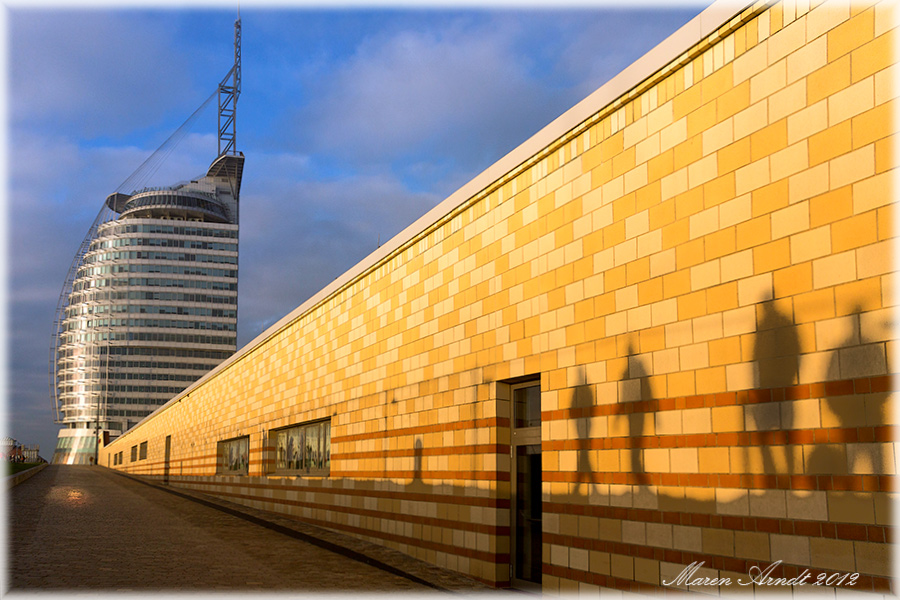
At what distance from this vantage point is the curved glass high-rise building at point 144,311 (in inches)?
4503

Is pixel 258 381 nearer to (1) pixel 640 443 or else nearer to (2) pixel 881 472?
(1) pixel 640 443

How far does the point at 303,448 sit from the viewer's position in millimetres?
17750

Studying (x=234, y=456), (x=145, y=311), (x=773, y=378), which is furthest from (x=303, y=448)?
(x=145, y=311)

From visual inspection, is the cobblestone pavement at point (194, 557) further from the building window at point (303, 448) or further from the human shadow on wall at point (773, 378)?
the human shadow on wall at point (773, 378)

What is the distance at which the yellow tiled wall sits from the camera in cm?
508

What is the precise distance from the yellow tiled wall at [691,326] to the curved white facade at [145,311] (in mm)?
110661

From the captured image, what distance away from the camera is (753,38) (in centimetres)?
617

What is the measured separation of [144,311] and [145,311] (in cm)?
15

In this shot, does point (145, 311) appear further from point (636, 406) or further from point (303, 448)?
point (636, 406)

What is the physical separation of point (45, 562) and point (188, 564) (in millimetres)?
1829

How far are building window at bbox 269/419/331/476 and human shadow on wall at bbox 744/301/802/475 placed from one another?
36.8ft

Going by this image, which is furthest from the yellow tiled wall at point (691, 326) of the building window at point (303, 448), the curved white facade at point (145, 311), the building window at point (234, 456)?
the curved white facade at point (145, 311)

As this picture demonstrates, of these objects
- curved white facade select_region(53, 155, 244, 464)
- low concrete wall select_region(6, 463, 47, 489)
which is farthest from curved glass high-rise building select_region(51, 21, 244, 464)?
low concrete wall select_region(6, 463, 47, 489)

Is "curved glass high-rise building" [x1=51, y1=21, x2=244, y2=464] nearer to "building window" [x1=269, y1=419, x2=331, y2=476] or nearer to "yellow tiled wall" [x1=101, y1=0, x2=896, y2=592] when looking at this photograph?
"building window" [x1=269, y1=419, x2=331, y2=476]
